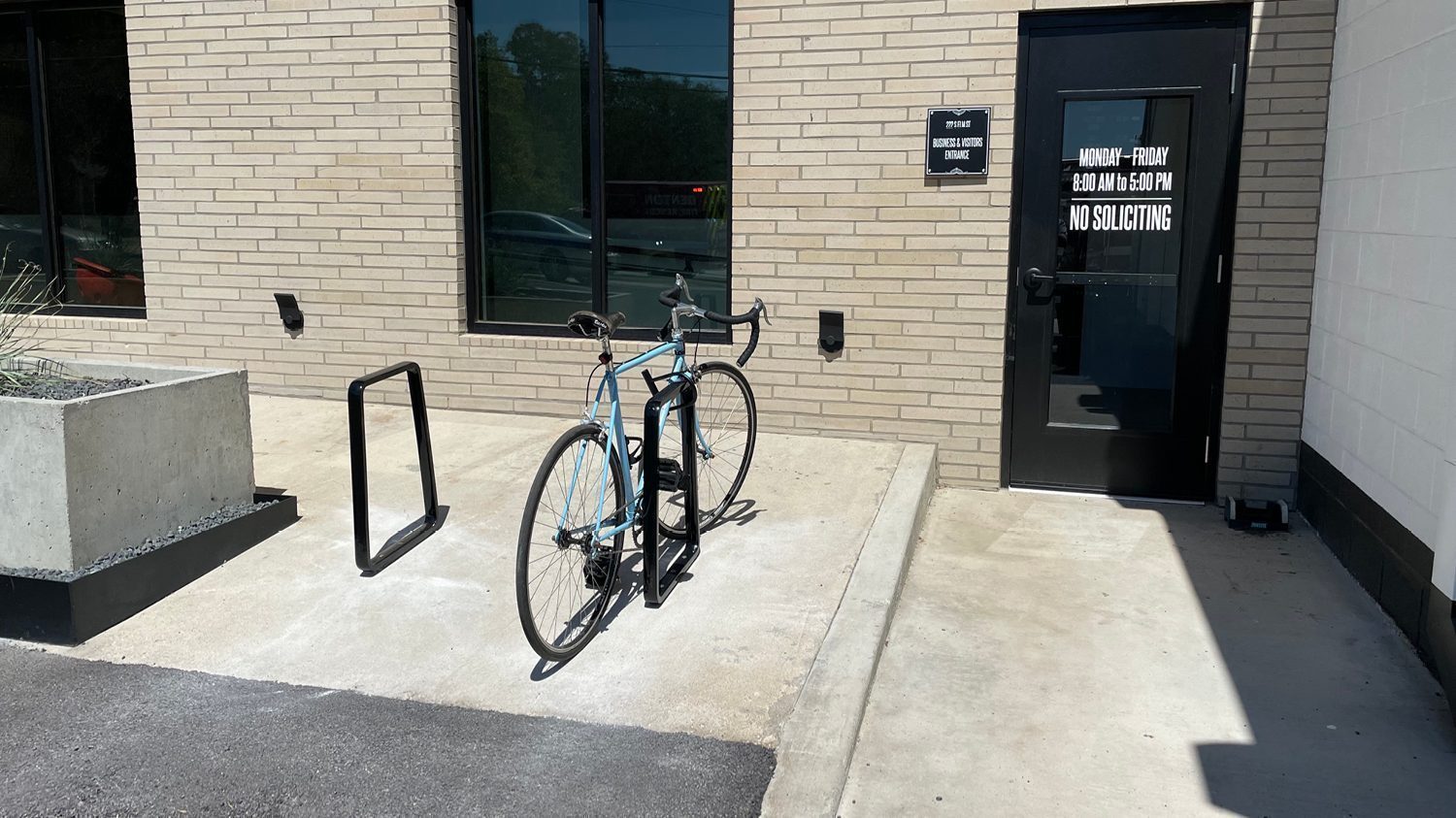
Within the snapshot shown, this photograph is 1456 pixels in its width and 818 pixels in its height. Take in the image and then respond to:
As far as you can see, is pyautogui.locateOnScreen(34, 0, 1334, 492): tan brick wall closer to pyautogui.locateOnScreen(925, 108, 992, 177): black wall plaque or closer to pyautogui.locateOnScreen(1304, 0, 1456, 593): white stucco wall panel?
pyautogui.locateOnScreen(925, 108, 992, 177): black wall plaque

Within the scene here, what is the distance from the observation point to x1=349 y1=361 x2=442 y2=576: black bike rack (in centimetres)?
464

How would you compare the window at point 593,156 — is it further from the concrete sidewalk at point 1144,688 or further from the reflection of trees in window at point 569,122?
the concrete sidewalk at point 1144,688

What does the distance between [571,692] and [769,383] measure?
11.2 ft

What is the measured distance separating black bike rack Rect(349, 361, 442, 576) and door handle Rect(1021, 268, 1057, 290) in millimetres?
3348

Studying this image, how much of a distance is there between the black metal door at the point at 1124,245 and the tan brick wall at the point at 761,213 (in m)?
0.14

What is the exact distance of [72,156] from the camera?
8477 mm

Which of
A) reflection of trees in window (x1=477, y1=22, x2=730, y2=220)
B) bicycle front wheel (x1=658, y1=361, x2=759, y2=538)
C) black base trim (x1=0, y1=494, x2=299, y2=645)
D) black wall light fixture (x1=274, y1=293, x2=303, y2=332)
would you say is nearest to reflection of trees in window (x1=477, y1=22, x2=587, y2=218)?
reflection of trees in window (x1=477, y1=22, x2=730, y2=220)

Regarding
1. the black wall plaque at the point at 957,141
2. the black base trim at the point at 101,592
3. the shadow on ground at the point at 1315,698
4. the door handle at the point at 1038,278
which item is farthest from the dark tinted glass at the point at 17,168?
the shadow on ground at the point at 1315,698

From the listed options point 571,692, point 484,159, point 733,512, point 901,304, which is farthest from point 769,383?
point 571,692

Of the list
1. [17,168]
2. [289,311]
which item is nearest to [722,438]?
[289,311]

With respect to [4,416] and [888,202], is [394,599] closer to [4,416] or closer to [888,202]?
[4,416]

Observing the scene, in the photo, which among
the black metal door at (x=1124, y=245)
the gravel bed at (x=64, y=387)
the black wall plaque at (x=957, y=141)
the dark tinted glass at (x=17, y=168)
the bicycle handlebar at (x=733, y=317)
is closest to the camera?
the gravel bed at (x=64, y=387)

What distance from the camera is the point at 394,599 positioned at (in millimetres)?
4691

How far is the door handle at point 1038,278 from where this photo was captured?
651 cm
